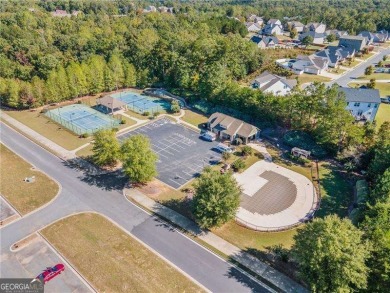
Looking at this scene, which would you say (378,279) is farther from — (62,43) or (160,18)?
(160,18)

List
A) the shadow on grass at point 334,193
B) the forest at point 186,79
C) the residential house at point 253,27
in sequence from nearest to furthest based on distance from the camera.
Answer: the shadow on grass at point 334,193 → the forest at point 186,79 → the residential house at point 253,27

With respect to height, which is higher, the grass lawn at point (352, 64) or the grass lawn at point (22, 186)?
the grass lawn at point (352, 64)

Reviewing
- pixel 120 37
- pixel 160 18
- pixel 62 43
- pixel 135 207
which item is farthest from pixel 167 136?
pixel 160 18

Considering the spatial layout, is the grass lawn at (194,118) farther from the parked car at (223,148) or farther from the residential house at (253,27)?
the residential house at (253,27)

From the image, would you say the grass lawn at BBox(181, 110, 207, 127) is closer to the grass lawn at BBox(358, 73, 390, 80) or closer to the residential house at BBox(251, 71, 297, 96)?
the residential house at BBox(251, 71, 297, 96)

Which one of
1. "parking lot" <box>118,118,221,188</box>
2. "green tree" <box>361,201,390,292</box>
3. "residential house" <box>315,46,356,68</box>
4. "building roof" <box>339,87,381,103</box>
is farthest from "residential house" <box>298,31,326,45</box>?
"green tree" <box>361,201,390,292</box>

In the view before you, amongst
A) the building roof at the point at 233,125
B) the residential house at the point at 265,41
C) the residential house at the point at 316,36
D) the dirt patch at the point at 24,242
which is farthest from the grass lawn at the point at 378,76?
the dirt patch at the point at 24,242
